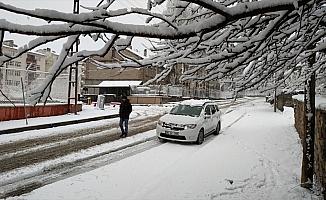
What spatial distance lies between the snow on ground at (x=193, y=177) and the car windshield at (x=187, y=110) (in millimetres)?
2727

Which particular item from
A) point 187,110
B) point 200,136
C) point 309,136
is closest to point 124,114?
point 187,110

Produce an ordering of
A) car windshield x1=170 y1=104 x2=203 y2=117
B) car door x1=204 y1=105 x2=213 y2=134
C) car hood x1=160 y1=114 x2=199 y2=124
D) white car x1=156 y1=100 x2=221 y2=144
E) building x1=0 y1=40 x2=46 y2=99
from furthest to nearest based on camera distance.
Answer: building x1=0 y1=40 x2=46 y2=99, car windshield x1=170 y1=104 x2=203 y2=117, car door x1=204 y1=105 x2=213 y2=134, car hood x1=160 y1=114 x2=199 y2=124, white car x1=156 y1=100 x2=221 y2=144

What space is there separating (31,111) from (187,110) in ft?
31.4

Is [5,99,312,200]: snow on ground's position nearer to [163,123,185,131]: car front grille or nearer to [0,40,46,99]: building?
[163,123,185,131]: car front grille

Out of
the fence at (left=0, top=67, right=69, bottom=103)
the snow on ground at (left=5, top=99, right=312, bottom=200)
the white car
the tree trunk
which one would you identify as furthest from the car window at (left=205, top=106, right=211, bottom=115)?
the tree trunk

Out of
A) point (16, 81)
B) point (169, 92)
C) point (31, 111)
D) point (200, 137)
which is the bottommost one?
point (200, 137)

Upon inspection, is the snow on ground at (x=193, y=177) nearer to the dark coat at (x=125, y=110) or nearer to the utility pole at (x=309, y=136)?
the utility pole at (x=309, y=136)

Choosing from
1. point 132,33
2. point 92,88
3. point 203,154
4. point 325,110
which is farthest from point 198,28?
point 92,88

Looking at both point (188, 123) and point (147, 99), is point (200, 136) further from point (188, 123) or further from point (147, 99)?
point (147, 99)

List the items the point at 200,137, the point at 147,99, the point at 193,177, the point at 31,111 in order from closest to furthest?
the point at 193,177 < the point at 200,137 < the point at 31,111 < the point at 147,99

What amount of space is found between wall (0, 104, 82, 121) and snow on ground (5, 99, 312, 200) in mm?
7235

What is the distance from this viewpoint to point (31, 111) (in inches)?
738

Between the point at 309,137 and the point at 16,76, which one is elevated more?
the point at 16,76

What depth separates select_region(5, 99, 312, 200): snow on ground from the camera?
249 inches
